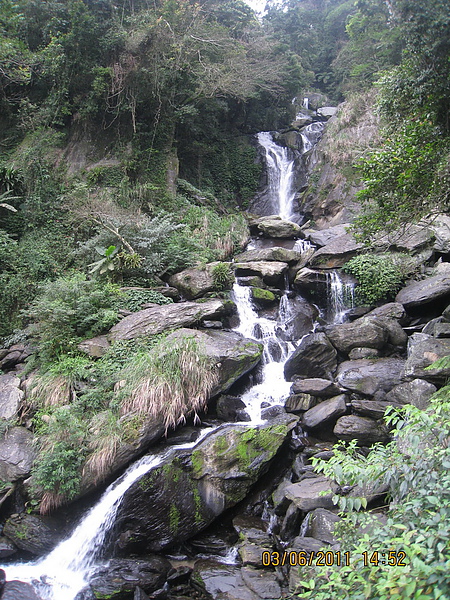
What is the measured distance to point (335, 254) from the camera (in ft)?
38.5

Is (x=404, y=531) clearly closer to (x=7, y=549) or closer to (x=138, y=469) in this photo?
(x=138, y=469)

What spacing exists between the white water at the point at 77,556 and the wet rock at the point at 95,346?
2556 mm

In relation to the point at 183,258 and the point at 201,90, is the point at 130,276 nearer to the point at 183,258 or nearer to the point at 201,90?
the point at 183,258

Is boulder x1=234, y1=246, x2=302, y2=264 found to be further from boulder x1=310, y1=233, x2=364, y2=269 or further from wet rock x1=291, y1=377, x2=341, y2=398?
wet rock x1=291, y1=377, x2=341, y2=398

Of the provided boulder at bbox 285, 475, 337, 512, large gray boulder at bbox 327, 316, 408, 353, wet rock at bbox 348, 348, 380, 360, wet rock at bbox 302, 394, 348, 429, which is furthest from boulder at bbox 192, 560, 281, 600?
large gray boulder at bbox 327, 316, 408, 353

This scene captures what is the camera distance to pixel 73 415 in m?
6.63

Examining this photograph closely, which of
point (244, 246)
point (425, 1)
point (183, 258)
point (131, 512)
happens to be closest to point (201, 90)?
point (244, 246)

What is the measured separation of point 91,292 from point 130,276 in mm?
1715

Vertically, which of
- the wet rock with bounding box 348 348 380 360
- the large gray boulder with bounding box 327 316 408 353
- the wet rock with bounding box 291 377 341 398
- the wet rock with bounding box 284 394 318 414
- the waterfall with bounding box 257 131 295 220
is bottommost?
the wet rock with bounding box 284 394 318 414

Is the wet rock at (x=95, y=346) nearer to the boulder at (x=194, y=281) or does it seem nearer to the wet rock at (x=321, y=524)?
the boulder at (x=194, y=281)

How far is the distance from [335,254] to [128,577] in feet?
30.4

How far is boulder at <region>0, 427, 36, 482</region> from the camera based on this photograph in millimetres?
6297

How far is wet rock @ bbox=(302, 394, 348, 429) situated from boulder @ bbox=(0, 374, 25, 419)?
5.19m
